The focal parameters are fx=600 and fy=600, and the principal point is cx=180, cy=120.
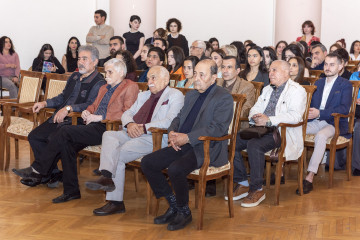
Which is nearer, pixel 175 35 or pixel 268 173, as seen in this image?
pixel 268 173

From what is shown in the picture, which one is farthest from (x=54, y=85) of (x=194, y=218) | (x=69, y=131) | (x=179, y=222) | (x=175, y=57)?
(x=179, y=222)

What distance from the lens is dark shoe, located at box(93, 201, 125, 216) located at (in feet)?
15.5

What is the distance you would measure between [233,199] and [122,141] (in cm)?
108

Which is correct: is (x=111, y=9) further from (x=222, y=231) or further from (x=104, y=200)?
(x=222, y=231)

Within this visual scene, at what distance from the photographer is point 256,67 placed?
6.36m

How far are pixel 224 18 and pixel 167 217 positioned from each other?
325 inches

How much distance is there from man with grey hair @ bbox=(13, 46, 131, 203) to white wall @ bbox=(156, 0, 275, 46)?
267 inches

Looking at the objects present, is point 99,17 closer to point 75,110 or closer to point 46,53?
point 46,53

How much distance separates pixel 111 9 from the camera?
10211 millimetres

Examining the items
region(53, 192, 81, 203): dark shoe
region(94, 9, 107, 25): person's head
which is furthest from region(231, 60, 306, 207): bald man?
region(94, 9, 107, 25): person's head

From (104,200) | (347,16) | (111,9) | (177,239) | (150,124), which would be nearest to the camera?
(177,239)

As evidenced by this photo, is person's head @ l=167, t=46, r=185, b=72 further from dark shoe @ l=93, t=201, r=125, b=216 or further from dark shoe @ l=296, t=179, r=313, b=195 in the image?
dark shoe @ l=93, t=201, r=125, b=216

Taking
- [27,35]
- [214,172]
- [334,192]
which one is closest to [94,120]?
[214,172]

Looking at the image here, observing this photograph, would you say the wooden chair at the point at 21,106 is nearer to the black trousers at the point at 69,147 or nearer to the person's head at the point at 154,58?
the black trousers at the point at 69,147
